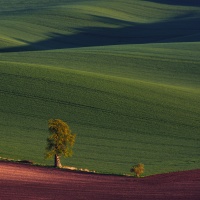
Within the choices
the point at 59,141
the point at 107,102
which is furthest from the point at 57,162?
the point at 107,102

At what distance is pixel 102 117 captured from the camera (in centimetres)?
3562

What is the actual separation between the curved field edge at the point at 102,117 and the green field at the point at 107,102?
0.13 ft

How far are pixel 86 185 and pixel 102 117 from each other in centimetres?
1411

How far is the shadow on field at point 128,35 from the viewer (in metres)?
73.5

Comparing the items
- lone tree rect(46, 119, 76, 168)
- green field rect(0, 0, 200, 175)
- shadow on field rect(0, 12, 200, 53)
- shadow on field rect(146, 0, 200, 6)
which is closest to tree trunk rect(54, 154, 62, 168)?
lone tree rect(46, 119, 76, 168)

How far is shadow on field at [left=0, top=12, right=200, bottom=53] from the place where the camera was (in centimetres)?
7350

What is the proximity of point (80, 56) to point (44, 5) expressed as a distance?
42735 mm

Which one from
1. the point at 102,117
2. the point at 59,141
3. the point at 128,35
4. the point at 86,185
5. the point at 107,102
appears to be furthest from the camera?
the point at 128,35

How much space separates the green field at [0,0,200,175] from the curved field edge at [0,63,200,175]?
0.04 metres

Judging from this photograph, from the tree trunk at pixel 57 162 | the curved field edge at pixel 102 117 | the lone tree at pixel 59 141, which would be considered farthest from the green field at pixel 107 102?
the tree trunk at pixel 57 162

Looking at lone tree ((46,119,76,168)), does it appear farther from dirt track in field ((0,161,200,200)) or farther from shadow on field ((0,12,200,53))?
shadow on field ((0,12,200,53))

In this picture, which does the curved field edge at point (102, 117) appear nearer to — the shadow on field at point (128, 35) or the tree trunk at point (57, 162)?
the tree trunk at point (57, 162)

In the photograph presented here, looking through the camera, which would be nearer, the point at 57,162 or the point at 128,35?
the point at 57,162

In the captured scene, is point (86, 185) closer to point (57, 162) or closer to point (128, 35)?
point (57, 162)
